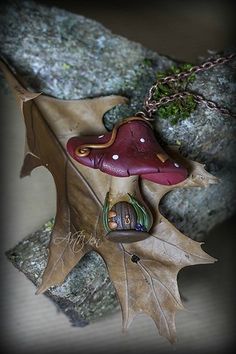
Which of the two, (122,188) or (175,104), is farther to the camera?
(175,104)

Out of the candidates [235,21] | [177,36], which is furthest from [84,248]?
[235,21]

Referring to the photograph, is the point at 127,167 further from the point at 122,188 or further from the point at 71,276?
the point at 71,276

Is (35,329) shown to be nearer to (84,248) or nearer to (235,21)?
(84,248)

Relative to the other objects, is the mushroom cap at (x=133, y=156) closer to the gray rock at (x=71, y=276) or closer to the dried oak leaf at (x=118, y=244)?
the dried oak leaf at (x=118, y=244)

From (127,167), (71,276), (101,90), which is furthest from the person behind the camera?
(101,90)

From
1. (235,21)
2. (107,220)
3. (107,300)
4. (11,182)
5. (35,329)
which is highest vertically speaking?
(235,21)

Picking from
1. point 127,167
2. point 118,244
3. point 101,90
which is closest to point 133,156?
point 127,167
